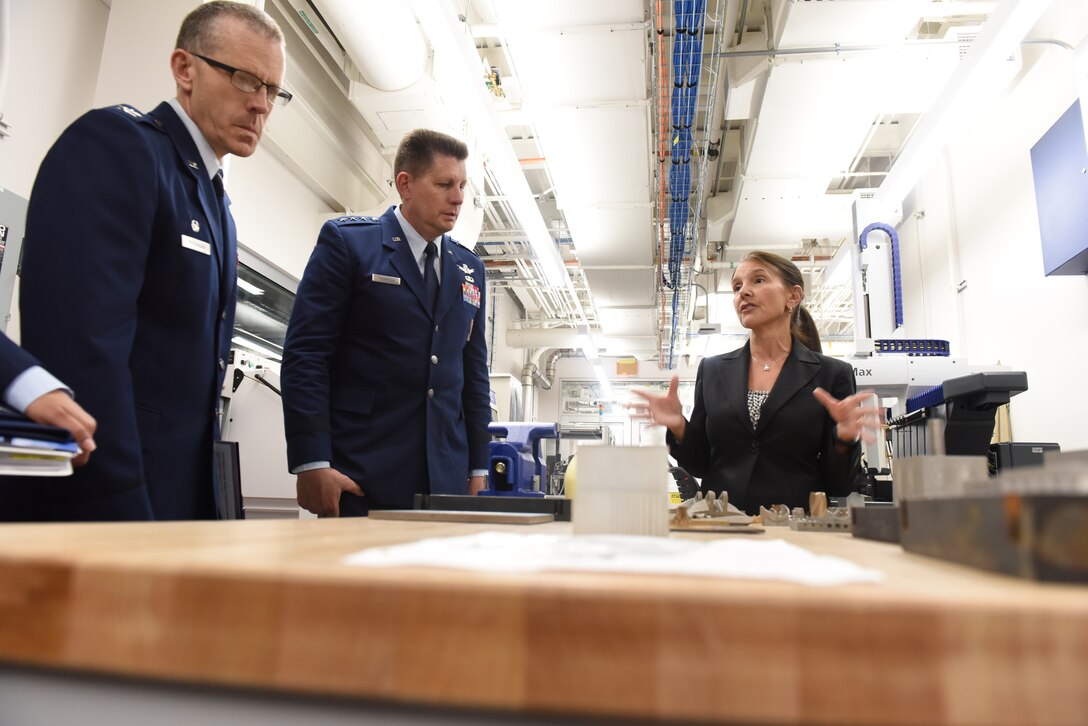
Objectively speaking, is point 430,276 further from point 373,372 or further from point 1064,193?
point 1064,193

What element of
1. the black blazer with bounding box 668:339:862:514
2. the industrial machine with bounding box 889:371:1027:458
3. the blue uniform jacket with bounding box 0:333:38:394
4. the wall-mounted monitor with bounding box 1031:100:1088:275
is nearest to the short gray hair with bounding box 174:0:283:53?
the blue uniform jacket with bounding box 0:333:38:394

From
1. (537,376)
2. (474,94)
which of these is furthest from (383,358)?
(537,376)

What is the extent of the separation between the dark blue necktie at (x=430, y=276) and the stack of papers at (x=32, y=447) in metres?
0.99

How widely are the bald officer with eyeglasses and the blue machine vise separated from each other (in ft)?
6.68

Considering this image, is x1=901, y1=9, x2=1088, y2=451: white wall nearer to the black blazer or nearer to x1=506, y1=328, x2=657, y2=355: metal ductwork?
the black blazer

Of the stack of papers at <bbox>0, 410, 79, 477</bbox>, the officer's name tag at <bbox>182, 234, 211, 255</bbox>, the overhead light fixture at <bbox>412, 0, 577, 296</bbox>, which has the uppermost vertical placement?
the overhead light fixture at <bbox>412, 0, 577, 296</bbox>

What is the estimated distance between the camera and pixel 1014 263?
4.28 metres

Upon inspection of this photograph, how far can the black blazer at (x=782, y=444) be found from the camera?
5.26 ft

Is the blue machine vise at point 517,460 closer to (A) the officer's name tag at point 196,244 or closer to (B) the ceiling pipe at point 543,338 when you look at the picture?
(A) the officer's name tag at point 196,244

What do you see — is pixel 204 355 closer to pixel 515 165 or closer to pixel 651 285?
pixel 515 165

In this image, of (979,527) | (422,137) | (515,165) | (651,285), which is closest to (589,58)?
(515,165)

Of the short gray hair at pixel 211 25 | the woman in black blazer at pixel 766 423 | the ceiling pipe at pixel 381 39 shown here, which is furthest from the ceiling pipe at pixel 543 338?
the short gray hair at pixel 211 25

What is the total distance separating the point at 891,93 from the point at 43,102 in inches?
168

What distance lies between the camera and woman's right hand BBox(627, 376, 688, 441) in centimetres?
152
